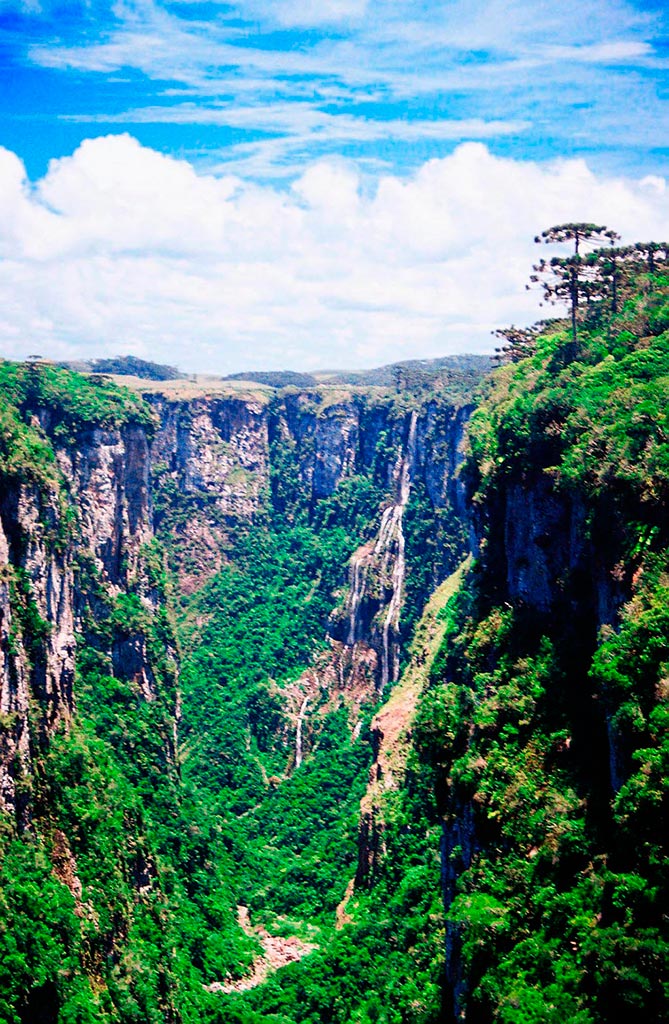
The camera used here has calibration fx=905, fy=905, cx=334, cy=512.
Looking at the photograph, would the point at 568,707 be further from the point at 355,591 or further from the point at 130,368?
the point at 130,368

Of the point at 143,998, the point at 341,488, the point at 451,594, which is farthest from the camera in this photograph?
the point at 341,488

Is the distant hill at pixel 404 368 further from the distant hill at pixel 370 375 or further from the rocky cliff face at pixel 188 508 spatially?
the rocky cliff face at pixel 188 508

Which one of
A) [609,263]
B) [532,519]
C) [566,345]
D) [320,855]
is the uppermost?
[609,263]

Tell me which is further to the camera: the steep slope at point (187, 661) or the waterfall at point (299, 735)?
the waterfall at point (299, 735)

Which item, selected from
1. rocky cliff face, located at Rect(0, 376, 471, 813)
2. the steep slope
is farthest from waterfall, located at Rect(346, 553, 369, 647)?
the steep slope

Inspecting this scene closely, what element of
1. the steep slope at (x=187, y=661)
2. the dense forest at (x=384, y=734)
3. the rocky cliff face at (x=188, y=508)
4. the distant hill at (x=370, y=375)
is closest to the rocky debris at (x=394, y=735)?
the dense forest at (x=384, y=734)

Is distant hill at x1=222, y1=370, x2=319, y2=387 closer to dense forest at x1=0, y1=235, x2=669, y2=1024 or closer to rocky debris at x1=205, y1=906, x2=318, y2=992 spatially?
dense forest at x1=0, y1=235, x2=669, y2=1024

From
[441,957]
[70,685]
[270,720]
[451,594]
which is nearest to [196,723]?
[270,720]

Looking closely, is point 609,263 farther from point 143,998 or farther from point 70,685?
point 143,998
